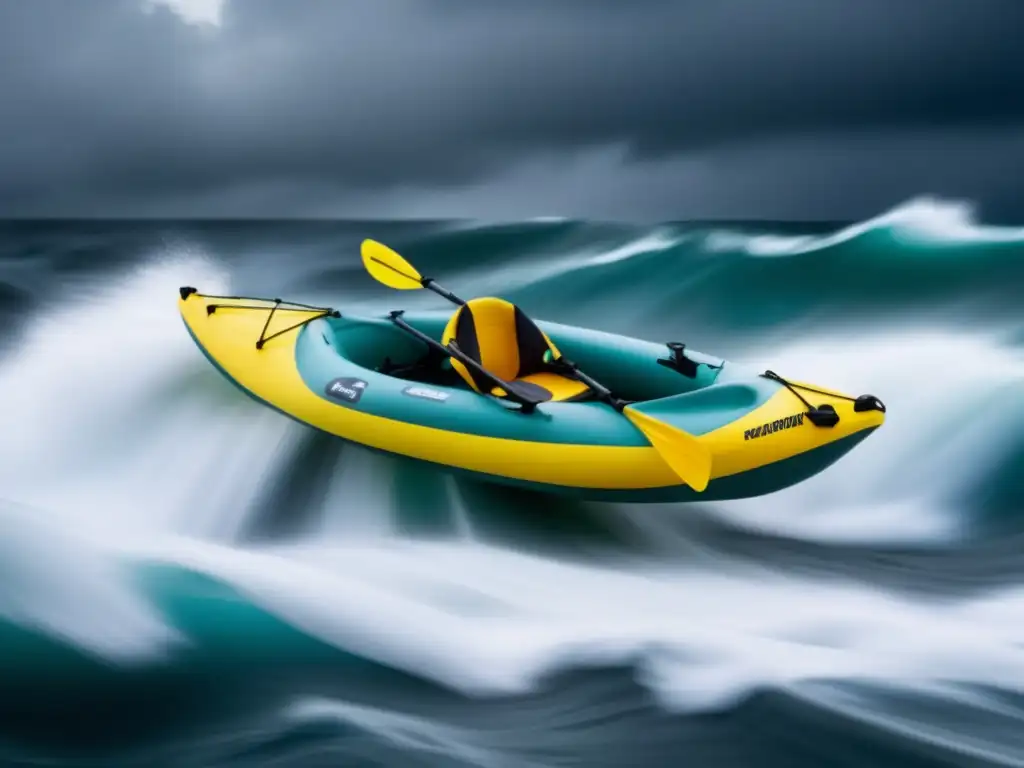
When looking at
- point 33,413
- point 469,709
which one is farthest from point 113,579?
point 33,413

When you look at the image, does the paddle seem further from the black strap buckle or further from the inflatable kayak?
the black strap buckle

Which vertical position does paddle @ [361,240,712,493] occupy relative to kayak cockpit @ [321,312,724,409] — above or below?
below

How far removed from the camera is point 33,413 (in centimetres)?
545

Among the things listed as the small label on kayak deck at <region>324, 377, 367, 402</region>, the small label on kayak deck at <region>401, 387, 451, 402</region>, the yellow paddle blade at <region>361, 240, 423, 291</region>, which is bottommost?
the small label on kayak deck at <region>401, 387, 451, 402</region>

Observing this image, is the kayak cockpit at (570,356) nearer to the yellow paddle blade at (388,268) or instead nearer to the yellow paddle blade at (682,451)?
the yellow paddle blade at (388,268)

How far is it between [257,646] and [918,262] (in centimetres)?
770

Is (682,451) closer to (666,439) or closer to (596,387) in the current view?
(666,439)

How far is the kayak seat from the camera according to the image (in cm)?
435

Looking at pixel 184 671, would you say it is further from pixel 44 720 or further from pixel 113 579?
pixel 113 579

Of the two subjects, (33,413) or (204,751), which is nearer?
(204,751)

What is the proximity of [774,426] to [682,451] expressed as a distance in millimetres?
428

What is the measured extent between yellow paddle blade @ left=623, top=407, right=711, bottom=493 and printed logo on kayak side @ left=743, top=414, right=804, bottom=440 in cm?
24

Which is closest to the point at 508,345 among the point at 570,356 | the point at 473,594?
A: the point at 570,356

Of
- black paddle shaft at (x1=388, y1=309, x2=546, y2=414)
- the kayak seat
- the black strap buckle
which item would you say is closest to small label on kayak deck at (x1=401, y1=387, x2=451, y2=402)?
black paddle shaft at (x1=388, y1=309, x2=546, y2=414)
